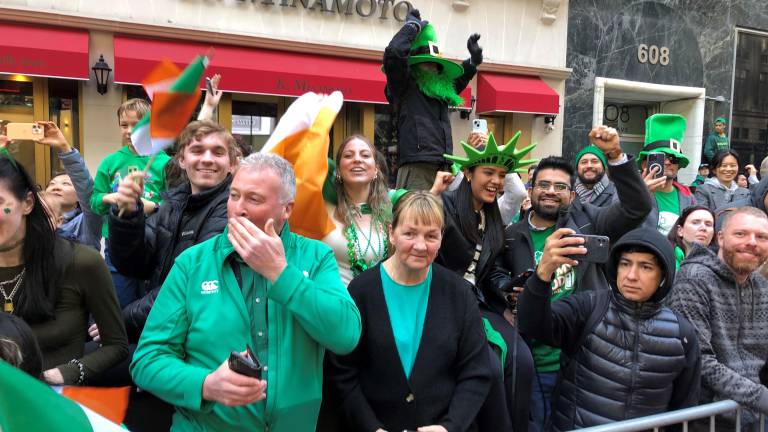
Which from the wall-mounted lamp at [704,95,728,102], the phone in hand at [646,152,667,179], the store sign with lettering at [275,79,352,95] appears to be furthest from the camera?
the wall-mounted lamp at [704,95,728,102]

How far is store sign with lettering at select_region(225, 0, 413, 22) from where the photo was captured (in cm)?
964

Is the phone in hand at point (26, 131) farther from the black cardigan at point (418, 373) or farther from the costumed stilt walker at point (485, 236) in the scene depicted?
the costumed stilt walker at point (485, 236)

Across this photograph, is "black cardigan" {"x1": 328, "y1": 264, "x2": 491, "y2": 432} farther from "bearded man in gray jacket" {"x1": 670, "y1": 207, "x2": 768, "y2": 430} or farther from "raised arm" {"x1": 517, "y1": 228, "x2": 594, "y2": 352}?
"bearded man in gray jacket" {"x1": 670, "y1": 207, "x2": 768, "y2": 430}

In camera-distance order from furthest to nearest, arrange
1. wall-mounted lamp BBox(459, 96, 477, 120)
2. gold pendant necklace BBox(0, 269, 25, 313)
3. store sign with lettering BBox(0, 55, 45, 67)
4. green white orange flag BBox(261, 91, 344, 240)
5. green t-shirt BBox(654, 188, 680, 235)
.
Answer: wall-mounted lamp BBox(459, 96, 477, 120) < store sign with lettering BBox(0, 55, 45, 67) < green t-shirt BBox(654, 188, 680, 235) < green white orange flag BBox(261, 91, 344, 240) < gold pendant necklace BBox(0, 269, 25, 313)

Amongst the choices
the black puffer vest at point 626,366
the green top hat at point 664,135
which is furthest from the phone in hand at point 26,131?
the green top hat at point 664,135

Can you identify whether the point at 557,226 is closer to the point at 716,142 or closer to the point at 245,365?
the point at 245,365

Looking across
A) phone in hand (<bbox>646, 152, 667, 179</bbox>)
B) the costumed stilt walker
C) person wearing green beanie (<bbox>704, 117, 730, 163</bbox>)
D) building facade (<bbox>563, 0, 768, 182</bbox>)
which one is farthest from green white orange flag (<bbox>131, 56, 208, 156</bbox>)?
person wearing green beanie (<bbox>704, 117, 730, 163</bbox>)

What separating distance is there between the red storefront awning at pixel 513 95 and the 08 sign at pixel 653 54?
256cm

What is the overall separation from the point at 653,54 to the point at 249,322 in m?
12.9

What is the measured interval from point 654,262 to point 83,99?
8606 mm

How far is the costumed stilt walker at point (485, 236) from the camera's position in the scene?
9.03 ft

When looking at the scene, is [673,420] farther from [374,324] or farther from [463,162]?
[463,162]

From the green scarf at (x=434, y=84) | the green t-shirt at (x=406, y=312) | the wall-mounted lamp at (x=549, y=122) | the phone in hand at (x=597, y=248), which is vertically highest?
the wall-mounted lamp at (x=549, y=122)

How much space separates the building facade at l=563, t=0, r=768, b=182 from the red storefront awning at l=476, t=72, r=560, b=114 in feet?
3.13
